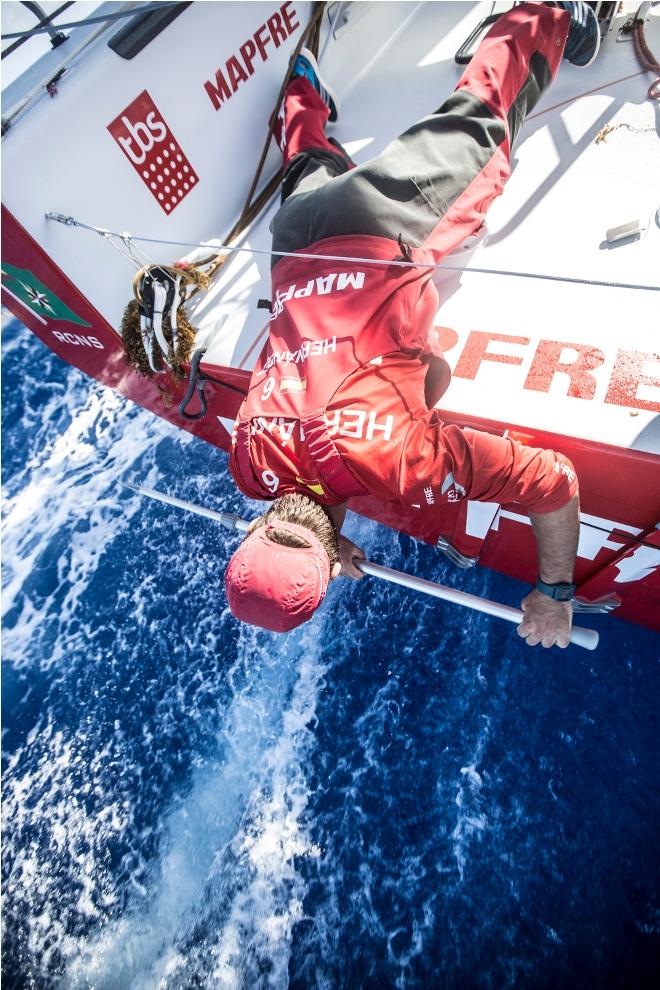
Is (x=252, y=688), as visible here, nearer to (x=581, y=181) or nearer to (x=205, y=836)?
(x=205, y=836)

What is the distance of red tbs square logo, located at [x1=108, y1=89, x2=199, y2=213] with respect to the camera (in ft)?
7.53

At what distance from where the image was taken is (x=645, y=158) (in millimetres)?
2266

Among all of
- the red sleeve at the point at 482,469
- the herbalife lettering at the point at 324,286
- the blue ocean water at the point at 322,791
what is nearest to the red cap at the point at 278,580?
the red sleeve at the point at 482,469

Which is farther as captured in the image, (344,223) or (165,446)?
(165,446)

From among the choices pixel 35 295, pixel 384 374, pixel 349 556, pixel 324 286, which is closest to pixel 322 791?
pixel 349 556

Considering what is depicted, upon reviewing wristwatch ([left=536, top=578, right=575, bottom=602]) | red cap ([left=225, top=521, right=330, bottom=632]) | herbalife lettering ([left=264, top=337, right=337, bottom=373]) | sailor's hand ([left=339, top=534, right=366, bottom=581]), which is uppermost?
herbalife lettering ([left=264, top=337, right=337, bottom=373])

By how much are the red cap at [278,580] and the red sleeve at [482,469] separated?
1.09 feet

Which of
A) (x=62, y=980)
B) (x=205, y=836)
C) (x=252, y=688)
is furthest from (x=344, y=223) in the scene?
(x=62, y=980)

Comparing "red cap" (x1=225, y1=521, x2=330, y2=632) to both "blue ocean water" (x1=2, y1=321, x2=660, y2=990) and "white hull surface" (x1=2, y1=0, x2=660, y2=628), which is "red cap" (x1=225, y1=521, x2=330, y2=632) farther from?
"blue ocean water" (x1=2, y1=321, x2=660, y2=990)

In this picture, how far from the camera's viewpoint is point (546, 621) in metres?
1.85

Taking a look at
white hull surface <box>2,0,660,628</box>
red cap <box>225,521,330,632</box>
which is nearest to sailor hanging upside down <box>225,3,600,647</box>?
red cap <box>225,521,330,632</box>

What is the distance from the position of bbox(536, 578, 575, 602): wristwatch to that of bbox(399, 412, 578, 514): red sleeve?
0.30 metres

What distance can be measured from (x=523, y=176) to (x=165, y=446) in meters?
2.42

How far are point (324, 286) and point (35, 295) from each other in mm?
1459
